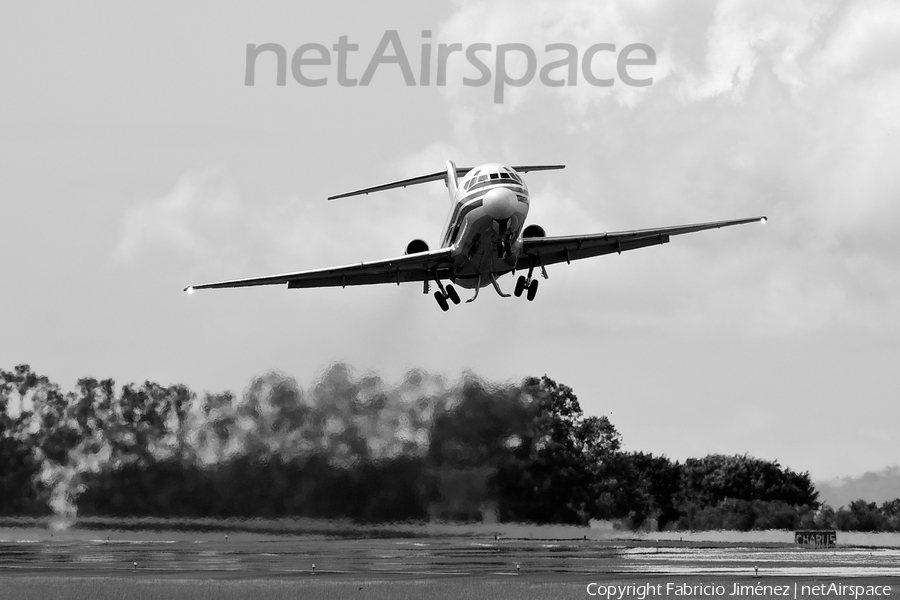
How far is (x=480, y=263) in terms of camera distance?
1550 inches

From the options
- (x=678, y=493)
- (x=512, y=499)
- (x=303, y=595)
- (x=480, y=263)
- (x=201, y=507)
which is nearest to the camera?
(x=303, y=595)

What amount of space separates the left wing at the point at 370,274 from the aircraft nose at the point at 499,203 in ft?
12.0

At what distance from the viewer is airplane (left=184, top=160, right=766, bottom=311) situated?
36.6 meters

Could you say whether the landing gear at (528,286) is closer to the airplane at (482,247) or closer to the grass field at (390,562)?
the airplane at (482,247)

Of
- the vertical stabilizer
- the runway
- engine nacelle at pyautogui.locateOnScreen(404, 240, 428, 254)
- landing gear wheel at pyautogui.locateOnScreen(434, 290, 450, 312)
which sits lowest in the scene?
the runway

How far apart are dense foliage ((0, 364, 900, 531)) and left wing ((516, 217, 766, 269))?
794 cm

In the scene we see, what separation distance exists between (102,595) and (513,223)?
16.6 m

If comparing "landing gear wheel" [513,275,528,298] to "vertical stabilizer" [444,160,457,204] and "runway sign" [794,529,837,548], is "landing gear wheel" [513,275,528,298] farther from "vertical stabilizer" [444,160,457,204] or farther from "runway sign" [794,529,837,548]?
"runway sign" [794,529,837,548]

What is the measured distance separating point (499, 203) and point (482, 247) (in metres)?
2.61

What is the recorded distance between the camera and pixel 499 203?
35.9 meters

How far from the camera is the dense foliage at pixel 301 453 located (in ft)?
153

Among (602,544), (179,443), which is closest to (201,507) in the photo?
(179,443)

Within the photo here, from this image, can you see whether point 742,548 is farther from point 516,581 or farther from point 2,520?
point 2,520

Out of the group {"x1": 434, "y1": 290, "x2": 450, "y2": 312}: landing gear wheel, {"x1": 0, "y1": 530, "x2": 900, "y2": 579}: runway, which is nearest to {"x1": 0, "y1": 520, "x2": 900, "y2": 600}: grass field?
A: {"x1": 0, "y1": 530, "x2": 900, "y2": 579}: runway
